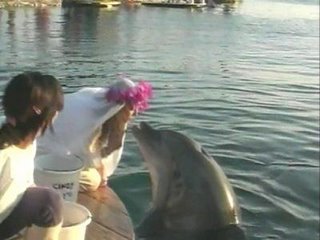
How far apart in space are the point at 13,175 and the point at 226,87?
42.6ft

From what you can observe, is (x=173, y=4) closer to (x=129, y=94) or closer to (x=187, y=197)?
(x=129, y=94)

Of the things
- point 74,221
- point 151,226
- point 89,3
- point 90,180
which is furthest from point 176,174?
point 89,3

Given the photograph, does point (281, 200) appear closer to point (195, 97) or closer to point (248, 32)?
point (195, 97)

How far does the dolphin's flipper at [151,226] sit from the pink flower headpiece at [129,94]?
37.1 inches

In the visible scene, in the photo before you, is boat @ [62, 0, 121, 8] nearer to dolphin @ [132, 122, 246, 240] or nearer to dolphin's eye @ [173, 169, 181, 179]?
dolphin @ [132, 122, 246, 240]

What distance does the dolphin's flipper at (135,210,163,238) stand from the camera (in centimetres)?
560

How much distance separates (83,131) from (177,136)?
81cm

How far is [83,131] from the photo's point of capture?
566 cm

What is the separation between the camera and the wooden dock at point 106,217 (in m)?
4.98

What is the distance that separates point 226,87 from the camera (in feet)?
55.1

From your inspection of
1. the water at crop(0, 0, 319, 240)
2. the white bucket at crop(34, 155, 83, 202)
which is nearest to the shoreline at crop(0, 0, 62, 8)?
the water at crop(0, 0, 319, 240)

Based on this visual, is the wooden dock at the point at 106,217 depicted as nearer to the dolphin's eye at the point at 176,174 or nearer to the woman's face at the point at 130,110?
the dolphin's eye at the point at 176,174

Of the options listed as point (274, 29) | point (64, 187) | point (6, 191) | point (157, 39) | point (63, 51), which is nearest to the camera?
point (6, 191)

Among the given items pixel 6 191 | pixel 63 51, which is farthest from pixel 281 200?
pixel 63 51
